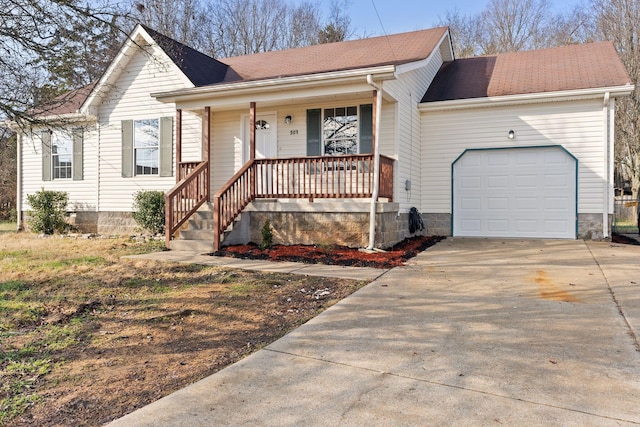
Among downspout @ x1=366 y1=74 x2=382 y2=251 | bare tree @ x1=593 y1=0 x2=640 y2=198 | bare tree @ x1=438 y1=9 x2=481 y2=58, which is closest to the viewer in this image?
downspout @ x1=366 y1=74 x2=382 y2=251

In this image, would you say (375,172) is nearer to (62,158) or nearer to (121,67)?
(121,67)

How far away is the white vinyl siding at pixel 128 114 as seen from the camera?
37.1ft

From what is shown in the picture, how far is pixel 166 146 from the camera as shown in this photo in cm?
1129

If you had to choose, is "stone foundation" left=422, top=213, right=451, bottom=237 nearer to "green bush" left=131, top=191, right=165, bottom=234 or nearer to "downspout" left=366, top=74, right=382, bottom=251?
"downspout" left=366, top=74, right=382, bottom=251

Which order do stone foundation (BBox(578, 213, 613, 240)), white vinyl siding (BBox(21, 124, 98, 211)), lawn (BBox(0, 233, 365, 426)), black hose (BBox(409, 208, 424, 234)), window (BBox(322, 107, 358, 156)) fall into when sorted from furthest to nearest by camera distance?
1. white vinyl siding (BBox(21, 124, 98, 211))
2. black hose (BBox(409, 208, 424, 234))
3. window (BBox(322, 107, 358, 156))
4. stone foundation (BBox(578, 213, 613, 240))
5. lawn (BBox(0, 233, 365, 426))

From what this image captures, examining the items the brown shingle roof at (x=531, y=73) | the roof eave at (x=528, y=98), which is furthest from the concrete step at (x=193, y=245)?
the brown shingle roof at (x=531, y=73)

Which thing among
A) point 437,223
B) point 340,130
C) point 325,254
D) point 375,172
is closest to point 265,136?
point 340,130

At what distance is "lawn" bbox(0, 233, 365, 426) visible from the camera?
2627 millimetres

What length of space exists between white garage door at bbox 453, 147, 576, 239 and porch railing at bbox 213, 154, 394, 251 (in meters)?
2.79

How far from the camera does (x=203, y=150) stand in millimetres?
10906

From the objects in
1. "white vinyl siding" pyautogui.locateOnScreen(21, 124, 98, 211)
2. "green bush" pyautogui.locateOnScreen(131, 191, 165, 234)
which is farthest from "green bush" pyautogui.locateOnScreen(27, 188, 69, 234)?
"green bush" pyautogui.locateOnScreen(131, 191, 165, 234)

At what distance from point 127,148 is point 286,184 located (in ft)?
17.4

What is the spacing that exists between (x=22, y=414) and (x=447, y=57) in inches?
530

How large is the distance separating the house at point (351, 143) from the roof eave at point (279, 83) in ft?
0.10
